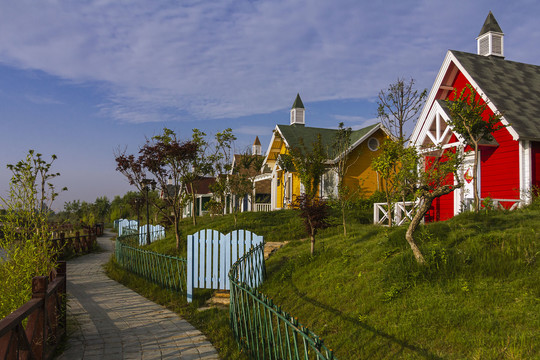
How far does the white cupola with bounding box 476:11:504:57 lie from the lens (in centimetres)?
1827

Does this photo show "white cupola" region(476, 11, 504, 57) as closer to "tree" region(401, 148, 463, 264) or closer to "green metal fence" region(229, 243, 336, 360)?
"tree" region(401, 148, 463, 264)

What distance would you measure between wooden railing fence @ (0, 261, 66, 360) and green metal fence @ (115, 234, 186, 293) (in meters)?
2.91

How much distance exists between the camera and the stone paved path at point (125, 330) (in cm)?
583

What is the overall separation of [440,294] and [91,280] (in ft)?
33.3

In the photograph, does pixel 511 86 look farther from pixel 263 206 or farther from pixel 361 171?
pixel 263 206

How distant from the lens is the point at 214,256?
9586 millimetres

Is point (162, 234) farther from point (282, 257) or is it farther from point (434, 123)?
point (434, 123)

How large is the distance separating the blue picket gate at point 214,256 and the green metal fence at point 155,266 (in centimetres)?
29

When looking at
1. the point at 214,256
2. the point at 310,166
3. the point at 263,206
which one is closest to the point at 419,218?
the point at 214,256

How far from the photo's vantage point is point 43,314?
17.3 feet

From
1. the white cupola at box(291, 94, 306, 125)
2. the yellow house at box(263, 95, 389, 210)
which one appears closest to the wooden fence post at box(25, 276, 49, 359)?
the yellow house at box(263, 95, 389, 210)

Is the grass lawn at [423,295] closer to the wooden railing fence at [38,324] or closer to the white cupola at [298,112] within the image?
the wooden railing fence at [38,324]

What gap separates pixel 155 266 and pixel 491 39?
1722 cm

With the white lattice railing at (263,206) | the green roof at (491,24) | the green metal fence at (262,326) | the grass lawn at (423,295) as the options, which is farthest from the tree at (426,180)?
the white lattice railing at (263,206)
